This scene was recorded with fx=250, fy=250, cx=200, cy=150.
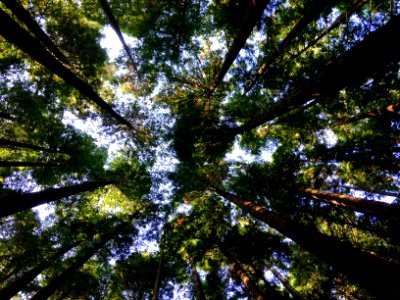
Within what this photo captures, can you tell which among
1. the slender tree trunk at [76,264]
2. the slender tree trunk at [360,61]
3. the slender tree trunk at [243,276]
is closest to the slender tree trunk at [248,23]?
the slender tree trunk at [360,61]

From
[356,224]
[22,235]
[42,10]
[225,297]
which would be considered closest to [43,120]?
[42,10]

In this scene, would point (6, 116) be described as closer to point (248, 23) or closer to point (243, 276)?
point (248, 23)

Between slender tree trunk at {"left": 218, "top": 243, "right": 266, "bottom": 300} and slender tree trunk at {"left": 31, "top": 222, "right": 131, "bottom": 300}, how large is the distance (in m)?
5.76

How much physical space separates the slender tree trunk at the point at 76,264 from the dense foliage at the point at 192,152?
3.1 inches

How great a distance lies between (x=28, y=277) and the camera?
28.7ft

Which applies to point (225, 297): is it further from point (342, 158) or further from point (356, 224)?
point (342, 158)

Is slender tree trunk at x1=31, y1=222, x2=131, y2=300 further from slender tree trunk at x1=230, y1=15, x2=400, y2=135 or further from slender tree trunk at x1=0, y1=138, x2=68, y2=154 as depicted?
slender tree trunk at x1=230, y1=15, x2=400, y2=135

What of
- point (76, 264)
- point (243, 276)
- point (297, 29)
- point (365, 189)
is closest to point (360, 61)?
point (297, 29)

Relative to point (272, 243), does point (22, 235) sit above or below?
above

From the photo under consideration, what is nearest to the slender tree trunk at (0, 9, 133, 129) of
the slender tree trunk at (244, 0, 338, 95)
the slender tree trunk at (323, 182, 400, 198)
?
the slender tree trunk at (244, 0, 338, 95)

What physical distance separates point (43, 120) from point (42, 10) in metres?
5.14

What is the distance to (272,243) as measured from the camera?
1160 cm

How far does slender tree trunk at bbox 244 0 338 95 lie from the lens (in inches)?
312

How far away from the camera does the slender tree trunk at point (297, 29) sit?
793 centimetres
